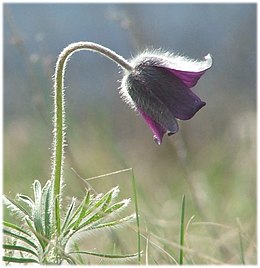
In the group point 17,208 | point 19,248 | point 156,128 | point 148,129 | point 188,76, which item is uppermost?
point 148,129

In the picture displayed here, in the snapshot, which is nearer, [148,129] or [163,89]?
[163,89]

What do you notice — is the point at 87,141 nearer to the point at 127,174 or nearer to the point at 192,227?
the point at 127,174

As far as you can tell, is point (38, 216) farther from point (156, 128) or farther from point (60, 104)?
point (156, 128)

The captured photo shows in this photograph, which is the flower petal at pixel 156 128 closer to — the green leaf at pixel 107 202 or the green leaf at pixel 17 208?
the green leaf at pixel 107 202

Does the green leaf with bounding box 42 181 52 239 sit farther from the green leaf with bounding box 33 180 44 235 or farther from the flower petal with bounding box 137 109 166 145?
the flower petal with bounding box 137 109 166 145

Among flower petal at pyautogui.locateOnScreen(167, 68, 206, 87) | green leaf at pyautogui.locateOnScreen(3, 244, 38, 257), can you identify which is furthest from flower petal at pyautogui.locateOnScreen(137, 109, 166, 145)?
green leaf at pyautogui.locateOnScreen(3, 244, 38, 257)

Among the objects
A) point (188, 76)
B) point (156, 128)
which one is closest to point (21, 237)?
point (156, 128)
